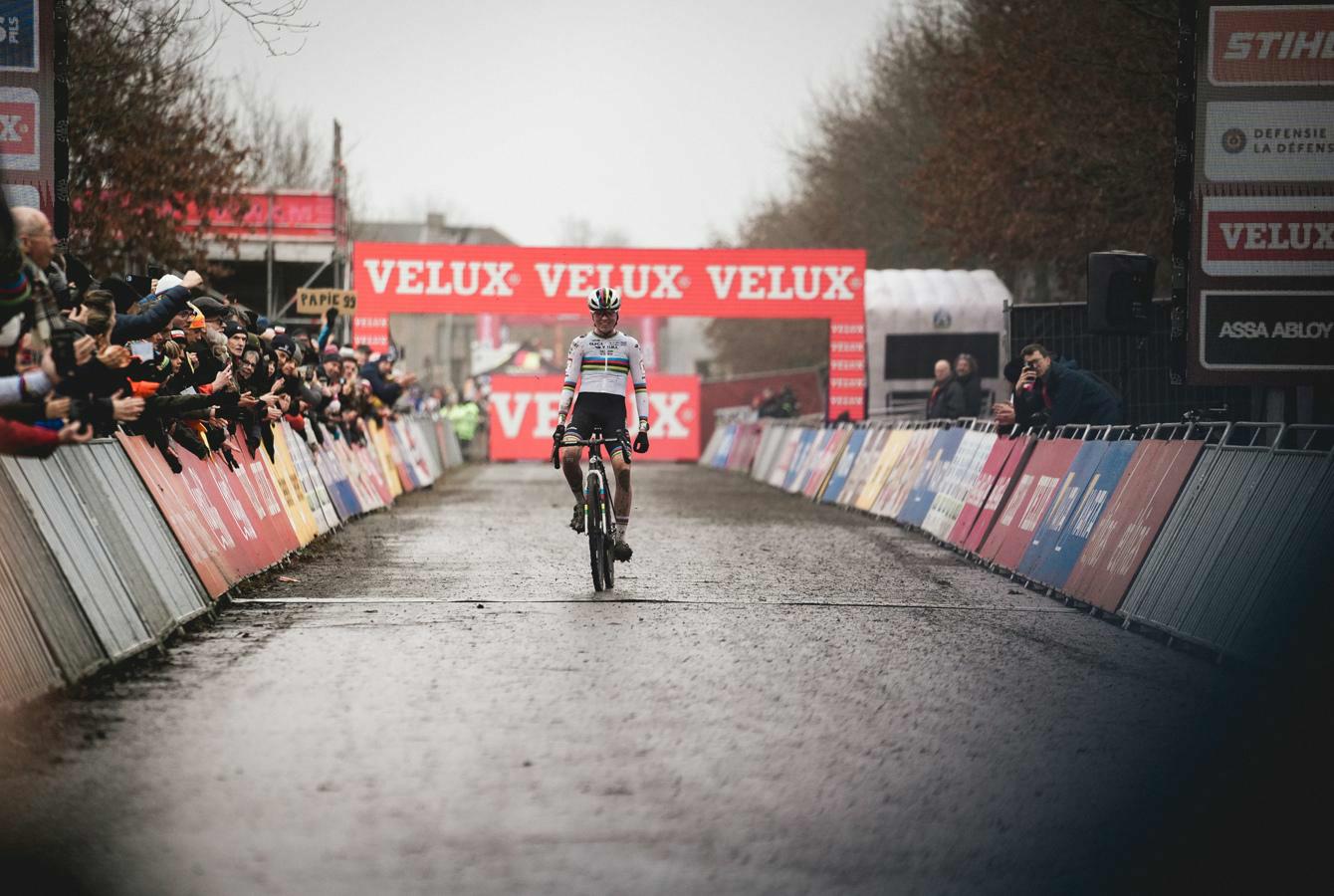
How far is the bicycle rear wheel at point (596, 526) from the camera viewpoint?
1221 centimetres

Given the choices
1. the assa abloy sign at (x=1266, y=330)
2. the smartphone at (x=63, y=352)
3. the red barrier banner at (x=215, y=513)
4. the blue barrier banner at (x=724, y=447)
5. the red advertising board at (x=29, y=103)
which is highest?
the red advertising board at (x=29, y=103)

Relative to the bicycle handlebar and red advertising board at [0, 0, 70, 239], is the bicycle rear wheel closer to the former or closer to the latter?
the bicycle handlebar

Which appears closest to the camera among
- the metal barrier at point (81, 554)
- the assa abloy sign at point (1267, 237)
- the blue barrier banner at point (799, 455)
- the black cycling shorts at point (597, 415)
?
the metal barrier at point (81, 554)

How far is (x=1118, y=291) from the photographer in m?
14.1

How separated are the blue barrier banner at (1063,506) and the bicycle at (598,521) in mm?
3072

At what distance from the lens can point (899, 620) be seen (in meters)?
11.2

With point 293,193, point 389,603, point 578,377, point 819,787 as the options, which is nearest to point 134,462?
point 389,603

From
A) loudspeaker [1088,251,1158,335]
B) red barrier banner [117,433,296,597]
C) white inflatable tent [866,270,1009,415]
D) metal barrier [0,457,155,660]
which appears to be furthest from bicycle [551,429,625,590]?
white inflatable tent [866,270,1009,415]

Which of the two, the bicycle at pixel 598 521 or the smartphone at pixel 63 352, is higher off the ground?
the smartphone at pixel 63 352

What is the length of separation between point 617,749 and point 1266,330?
855cm

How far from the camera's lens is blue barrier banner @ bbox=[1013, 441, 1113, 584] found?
12797mm

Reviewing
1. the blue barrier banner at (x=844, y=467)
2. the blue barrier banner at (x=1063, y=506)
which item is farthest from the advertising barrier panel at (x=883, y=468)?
the blue barrier banner at (x=1063, y=506)

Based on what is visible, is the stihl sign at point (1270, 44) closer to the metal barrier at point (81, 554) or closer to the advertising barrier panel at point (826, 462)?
the metal barrier at point (81, 554)

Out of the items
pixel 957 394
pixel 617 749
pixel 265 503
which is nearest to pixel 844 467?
pixel 957 394
